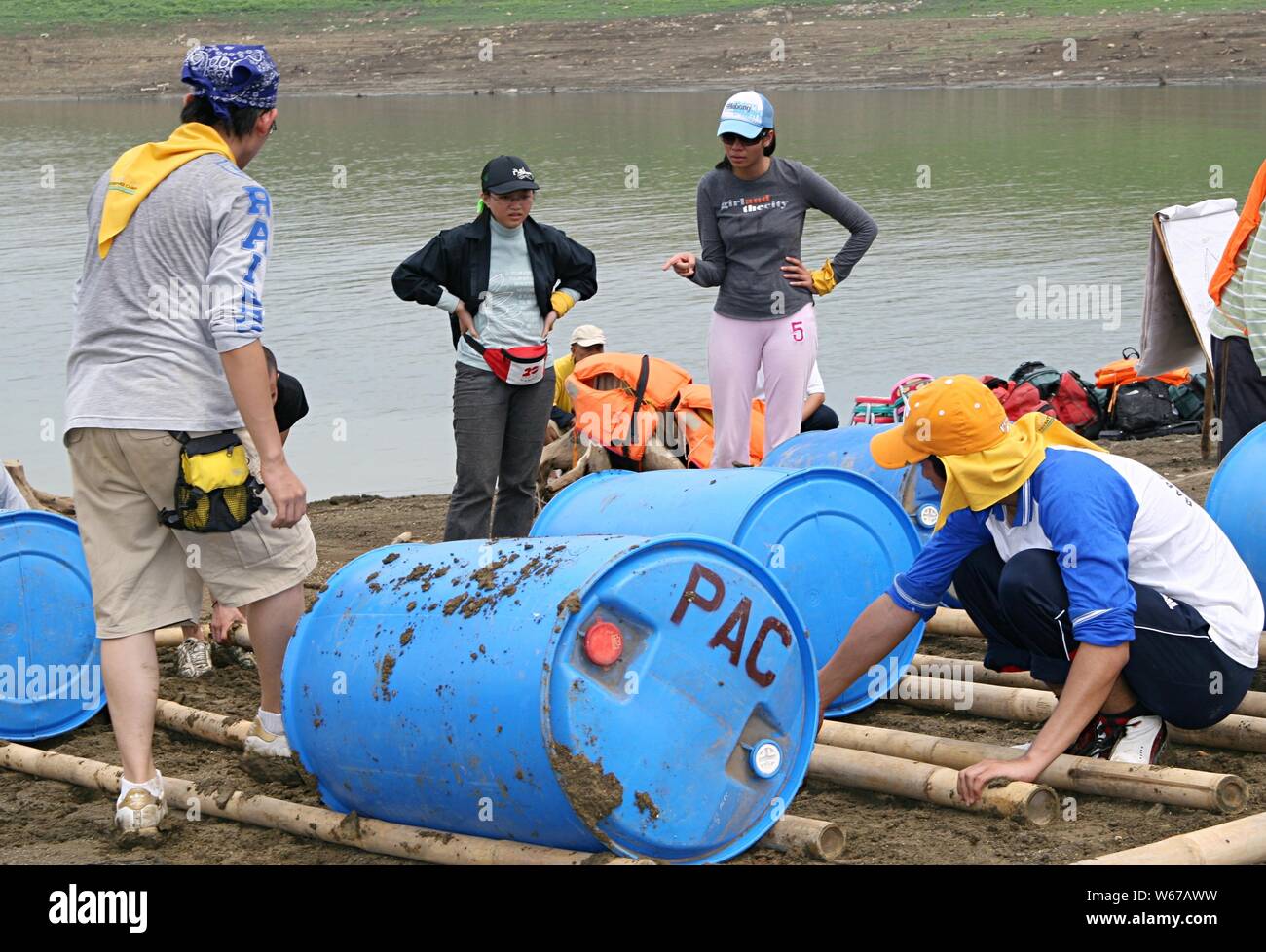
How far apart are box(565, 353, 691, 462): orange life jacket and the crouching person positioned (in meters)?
5.02

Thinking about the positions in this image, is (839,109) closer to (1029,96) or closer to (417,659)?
(1029,96)

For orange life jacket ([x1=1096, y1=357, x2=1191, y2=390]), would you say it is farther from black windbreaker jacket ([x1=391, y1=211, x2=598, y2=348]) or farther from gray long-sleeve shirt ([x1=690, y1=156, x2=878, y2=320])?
black windbreaker jacket ([x1=391, y1=211, x2=598, y2=348])

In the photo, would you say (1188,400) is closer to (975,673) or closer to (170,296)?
(975,673)

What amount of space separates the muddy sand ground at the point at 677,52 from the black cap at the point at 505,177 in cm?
3281

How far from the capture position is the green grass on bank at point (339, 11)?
49.9m

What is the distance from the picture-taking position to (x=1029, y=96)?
3669 centimetres

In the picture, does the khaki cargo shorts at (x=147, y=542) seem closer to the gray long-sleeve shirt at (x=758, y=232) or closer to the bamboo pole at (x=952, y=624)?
the bamboo pole at (x=952, y=624)

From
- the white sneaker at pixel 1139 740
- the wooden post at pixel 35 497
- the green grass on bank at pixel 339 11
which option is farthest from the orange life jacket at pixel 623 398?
the green grass on bank at pixel 339 11

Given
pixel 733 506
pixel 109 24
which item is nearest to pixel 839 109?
pixel 109 24

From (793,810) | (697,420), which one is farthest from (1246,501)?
(697,420)

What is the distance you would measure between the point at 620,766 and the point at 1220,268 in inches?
153

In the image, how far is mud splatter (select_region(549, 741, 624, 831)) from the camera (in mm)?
3986

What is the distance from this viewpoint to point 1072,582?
4523mm

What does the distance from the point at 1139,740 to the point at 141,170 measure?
3.10 meters
